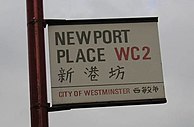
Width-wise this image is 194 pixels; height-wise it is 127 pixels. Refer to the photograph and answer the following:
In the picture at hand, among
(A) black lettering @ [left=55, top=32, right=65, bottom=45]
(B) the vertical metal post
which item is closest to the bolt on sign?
(A) black lettering @ [left=55, top=32, right=65, bottom=45]

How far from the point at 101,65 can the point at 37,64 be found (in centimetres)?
75

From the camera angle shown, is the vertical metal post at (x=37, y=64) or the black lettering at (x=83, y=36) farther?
the black lettering at (x=83, y=36)

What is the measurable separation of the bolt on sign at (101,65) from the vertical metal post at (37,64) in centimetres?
25

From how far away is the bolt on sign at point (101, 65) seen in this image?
4.63m

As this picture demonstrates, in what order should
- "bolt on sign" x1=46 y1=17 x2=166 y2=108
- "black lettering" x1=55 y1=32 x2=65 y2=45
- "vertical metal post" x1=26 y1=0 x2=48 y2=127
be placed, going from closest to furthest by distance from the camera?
"vertical metal post" x1=26 y1=0 x2=48 y2=127 < "bolt on sign" x1=46 y1=17 x2=166 y2=108 < "black lettering" x1=55 y1=32 x2=65 y2=45

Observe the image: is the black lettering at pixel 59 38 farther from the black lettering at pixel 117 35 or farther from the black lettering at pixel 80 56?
the black lettering at pixel 117 35

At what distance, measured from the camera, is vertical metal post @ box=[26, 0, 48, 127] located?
4188 millimetres

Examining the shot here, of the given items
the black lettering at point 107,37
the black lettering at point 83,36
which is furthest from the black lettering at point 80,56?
the black lettering at point 107,37

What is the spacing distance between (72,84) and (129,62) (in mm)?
650

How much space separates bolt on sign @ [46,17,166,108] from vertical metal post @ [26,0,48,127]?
0.81 ft

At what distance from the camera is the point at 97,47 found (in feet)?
15.6

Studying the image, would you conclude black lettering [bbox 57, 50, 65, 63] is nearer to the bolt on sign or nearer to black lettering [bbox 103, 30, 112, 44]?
the bolt on sign

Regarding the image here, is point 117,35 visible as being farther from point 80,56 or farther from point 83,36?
point 80,56

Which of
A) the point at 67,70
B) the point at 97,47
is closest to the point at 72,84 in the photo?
the point at 67,70
